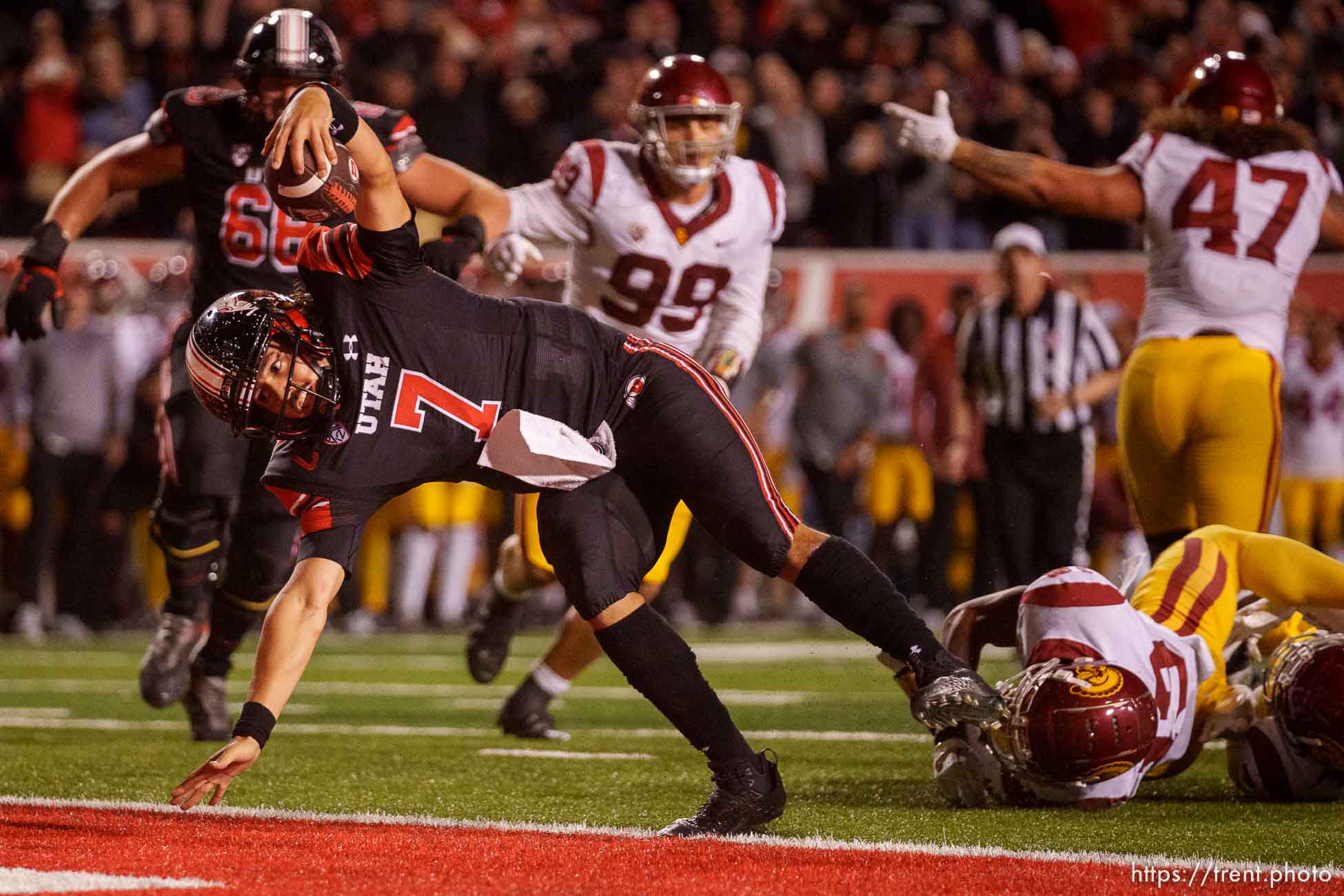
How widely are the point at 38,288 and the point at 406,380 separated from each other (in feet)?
6.25

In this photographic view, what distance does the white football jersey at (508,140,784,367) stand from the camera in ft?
18.5

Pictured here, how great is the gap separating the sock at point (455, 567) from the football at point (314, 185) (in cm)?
709

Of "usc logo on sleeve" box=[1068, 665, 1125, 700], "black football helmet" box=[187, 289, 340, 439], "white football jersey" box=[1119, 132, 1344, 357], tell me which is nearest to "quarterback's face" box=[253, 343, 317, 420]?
"black football helmet" box=[187, 289, 340, 439]

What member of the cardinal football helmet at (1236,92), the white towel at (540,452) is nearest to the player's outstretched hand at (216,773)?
the white towel at (540,452)

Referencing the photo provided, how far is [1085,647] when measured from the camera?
156 inches

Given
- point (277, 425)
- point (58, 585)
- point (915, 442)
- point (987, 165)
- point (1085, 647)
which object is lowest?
point (58, 585)

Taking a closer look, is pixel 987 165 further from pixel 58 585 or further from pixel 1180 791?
pixel 58 585

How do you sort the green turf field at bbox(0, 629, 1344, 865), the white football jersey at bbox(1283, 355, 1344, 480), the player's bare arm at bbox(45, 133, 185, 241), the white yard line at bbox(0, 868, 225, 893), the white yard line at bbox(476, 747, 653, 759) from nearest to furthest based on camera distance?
1. the white yard line at bbox(0, 868, 225, 893)
2. the green turf field at bbox(0, 629, 1344, 865)
3. the white yard line at bbox(476, 747, 653, 759)
4. the player's bare arm at bbox(45, 133, 185, 241)
5. the white football jersey at bbox(1283, 355, 1344, 480)

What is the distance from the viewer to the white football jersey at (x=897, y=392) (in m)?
11.0

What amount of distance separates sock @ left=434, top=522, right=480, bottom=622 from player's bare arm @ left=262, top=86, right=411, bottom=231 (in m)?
7.03

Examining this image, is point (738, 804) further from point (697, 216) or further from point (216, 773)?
point (697, 216)

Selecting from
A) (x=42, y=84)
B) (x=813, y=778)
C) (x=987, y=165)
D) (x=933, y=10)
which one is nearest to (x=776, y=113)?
(x=933, y=10)

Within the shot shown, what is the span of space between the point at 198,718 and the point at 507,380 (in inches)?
86.4

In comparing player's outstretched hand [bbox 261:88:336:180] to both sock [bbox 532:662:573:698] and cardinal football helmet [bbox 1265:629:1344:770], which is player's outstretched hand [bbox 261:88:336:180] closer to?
cardinal football helmet [bbox 1265:629:1344:770]
